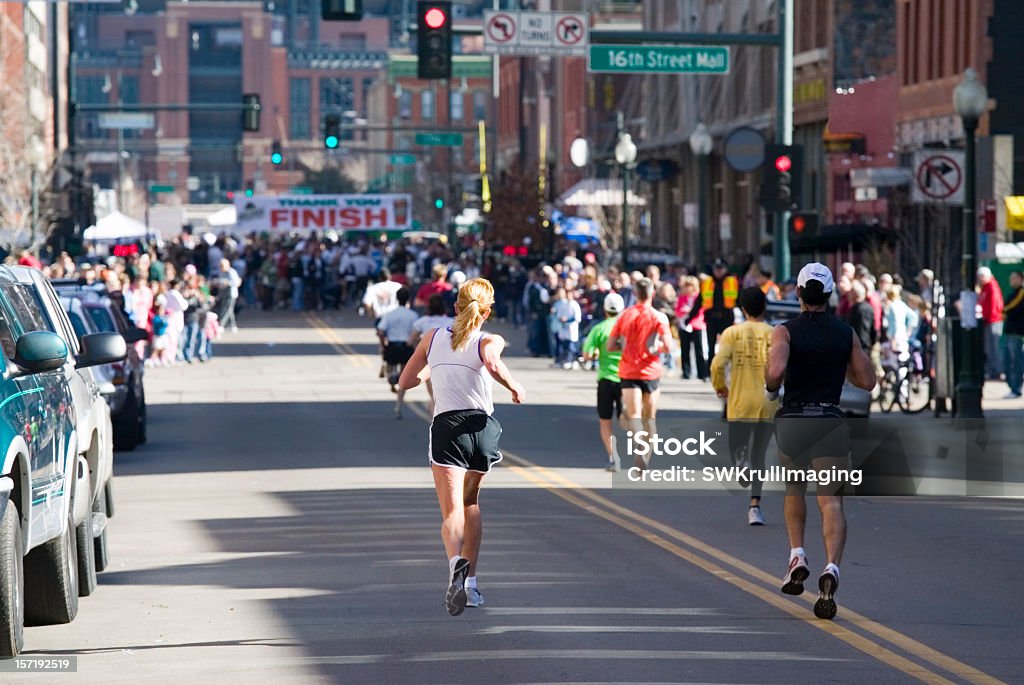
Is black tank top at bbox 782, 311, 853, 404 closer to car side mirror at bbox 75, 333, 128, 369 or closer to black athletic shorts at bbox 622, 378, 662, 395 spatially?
car side mirror at bbox 75, 333, 128, 369

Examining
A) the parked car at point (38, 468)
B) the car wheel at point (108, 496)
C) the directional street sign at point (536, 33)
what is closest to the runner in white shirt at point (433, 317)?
the car wheel at point (108, 496)

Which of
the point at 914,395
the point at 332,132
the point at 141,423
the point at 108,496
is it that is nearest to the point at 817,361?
the point at 108,496

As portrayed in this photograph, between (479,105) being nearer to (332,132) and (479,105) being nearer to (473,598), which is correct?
(332,132)

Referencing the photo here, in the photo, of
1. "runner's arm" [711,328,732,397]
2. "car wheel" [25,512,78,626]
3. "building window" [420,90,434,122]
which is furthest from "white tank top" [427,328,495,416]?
"building window" [420,90,434,122]

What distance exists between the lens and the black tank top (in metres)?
11.0

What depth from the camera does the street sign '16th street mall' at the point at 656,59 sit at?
30.4m

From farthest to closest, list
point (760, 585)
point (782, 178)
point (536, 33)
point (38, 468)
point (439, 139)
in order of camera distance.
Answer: point (439, 139), point (536, 33), point (782, 178), point (760, 585), point (38, 468)

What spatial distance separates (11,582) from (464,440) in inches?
109

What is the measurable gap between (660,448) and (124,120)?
45.6 meters

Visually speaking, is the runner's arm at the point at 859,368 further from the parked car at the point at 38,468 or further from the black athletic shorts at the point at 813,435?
the parked car at the point at 38,468

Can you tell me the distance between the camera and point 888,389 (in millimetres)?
26922

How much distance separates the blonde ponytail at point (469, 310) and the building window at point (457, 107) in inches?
5080

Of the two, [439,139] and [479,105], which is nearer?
[439,139]

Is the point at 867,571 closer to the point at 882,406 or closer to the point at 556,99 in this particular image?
the point at 882,406
